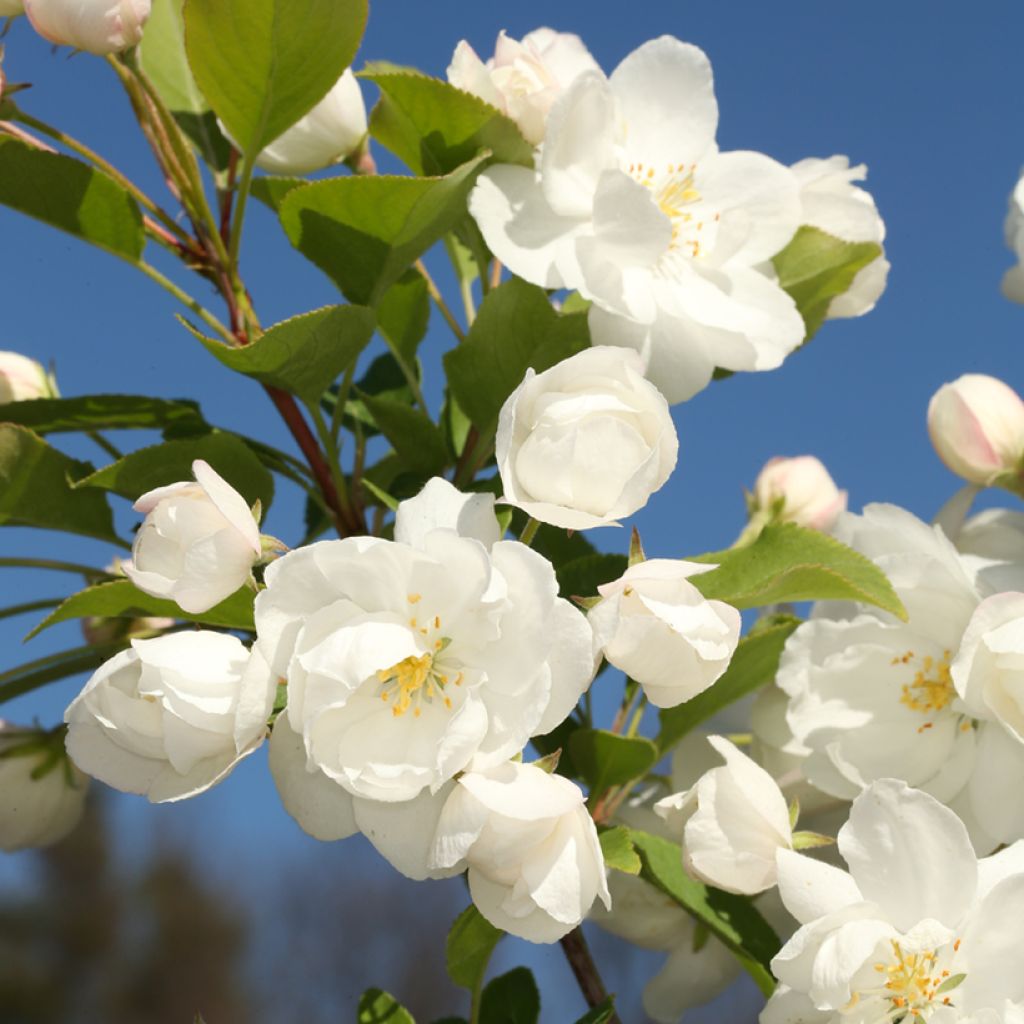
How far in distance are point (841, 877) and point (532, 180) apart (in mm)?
564

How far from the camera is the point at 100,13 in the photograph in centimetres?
101

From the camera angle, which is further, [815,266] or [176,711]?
[815,266]

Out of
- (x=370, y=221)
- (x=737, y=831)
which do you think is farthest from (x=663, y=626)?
(x=370, y=221)

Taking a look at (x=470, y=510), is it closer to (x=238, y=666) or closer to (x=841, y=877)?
(x=238, y=666)

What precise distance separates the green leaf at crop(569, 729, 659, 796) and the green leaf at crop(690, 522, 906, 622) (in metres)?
0.15

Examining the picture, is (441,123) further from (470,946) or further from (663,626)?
(470,946)

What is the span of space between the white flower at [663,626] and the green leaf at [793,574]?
0.45 ft

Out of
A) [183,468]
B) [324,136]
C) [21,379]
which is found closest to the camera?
[183,468]

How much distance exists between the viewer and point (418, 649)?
0.72 meters

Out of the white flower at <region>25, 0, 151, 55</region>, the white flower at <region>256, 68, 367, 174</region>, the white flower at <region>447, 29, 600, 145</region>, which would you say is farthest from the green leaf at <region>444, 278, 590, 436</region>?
the white flower at <region>25, 0, 151, 55</region>

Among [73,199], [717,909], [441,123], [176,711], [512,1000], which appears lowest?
[512,1000]

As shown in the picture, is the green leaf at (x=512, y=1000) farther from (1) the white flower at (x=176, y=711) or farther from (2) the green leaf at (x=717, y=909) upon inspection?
(1) the white flower at (x=176, y=711)

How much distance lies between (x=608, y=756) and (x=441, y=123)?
51cm

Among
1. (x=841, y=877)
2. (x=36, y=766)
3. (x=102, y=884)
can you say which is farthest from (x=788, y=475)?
(x=102, y=884)
